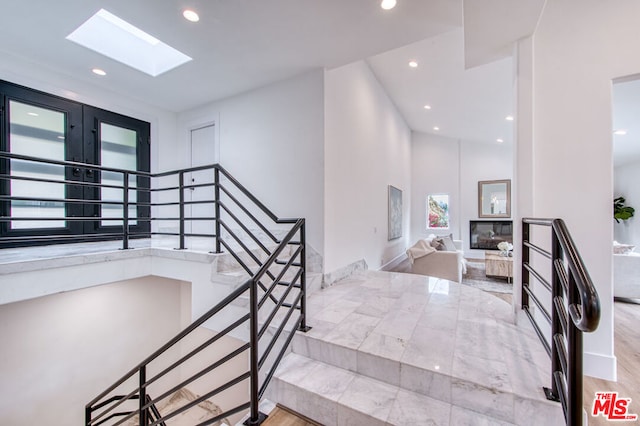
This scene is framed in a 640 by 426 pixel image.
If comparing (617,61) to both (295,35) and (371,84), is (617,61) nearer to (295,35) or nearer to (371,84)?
(295,35)

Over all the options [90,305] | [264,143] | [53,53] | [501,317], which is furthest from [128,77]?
[501,317]

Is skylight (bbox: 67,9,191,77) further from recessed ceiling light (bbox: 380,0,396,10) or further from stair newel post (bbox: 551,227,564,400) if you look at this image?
stair newel post (bbox: 551,227,564,400)

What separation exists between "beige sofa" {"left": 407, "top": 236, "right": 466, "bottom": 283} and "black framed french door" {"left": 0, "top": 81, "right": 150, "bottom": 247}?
16.9 feet

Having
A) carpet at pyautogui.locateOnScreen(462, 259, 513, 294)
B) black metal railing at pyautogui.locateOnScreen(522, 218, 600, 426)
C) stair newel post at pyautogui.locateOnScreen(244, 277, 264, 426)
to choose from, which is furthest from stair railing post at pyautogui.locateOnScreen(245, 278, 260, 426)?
carpet at pyautogui.locateOnScreen(462, 259, 513, 294)

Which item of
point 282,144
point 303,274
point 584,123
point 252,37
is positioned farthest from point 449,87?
point 303,274

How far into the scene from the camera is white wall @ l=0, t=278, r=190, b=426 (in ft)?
9.11

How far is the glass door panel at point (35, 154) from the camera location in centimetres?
327

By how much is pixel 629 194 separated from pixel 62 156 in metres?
12.4

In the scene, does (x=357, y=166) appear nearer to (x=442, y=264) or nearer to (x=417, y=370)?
(x=442, y=264)

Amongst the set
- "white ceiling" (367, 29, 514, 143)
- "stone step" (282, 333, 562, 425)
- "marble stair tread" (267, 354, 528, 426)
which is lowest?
"marble stair tread" (267, 354, 528, 426)

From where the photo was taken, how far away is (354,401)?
1.65m

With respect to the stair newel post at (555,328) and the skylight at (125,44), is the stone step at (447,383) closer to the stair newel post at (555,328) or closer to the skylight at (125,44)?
the stair newel post at (555,328)

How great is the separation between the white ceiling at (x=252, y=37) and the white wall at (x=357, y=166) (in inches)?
27.5

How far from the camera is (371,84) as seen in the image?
5246mm
